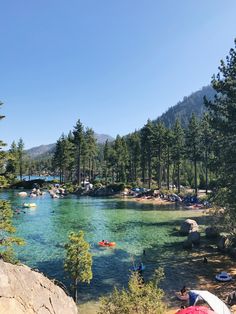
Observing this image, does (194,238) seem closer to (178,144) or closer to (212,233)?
(212,233)

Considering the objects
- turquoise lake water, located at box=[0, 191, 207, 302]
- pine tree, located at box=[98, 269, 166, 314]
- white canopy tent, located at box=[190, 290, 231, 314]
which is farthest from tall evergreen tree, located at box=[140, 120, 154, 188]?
pine tree, located at box=[98, 269, 166, 314]

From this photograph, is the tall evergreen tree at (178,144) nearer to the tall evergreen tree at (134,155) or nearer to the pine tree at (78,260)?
the tall evergreen tree at (134,155)

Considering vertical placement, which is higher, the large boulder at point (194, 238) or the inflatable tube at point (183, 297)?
the large boulder at point (194, 238)

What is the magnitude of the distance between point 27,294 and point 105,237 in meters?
29.5

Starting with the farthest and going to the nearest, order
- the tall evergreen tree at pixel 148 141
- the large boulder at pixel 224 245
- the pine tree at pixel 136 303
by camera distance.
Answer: the tall evergreen tree at pixel 148 141 → the large boulder at pixel 224 245 → the pine tree at pixel 136 303

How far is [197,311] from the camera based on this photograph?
15.9 meters

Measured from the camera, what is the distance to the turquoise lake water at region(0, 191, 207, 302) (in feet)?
97.0

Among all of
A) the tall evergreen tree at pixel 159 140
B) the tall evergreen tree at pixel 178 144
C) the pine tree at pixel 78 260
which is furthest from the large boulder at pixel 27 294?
the tall evergreen tree at pixel 159 140

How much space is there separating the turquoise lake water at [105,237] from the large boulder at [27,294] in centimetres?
846

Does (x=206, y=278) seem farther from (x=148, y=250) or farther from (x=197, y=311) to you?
(x=197, y=311)

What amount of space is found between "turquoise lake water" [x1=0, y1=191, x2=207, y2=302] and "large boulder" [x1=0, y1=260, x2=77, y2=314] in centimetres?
846

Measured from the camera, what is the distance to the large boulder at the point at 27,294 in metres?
12.7

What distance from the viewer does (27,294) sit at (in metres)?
14.0

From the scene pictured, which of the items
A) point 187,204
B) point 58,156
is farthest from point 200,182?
point 58,156
